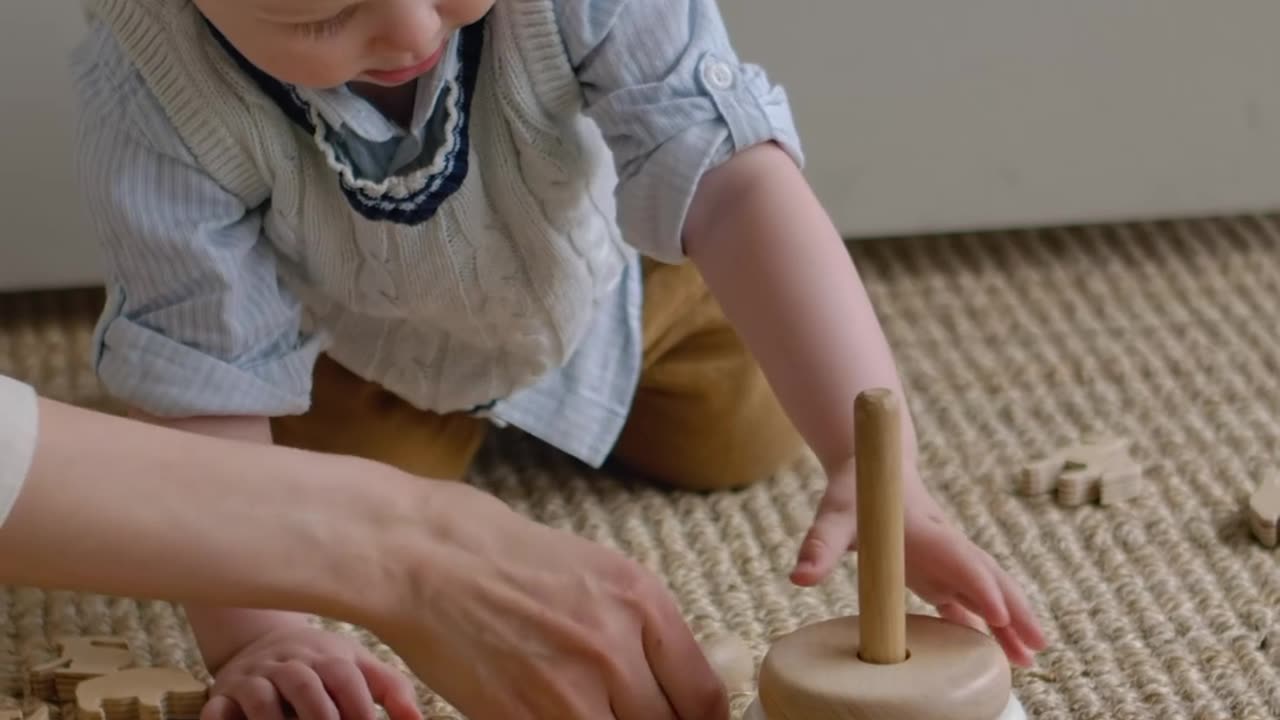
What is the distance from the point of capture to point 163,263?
740 millimetres

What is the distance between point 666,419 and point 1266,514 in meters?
0.29

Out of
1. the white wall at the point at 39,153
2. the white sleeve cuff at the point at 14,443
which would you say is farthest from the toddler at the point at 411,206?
the white wall at the point at 39,153

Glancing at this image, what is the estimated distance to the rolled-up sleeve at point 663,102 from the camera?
71 cm

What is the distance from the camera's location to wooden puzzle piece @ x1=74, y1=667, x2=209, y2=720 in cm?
70

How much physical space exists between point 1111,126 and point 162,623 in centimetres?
63

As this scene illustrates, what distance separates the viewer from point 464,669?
58 centimetres

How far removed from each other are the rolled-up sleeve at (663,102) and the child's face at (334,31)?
0.07 meters

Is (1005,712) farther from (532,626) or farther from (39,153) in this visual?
(39,153)

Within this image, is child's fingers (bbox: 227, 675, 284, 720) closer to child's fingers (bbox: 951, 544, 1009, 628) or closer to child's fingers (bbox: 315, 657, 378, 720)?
child's fingers (bbox: 315, 657, 378, 720)

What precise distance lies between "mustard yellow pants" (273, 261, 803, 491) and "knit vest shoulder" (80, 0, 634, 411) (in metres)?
0.06

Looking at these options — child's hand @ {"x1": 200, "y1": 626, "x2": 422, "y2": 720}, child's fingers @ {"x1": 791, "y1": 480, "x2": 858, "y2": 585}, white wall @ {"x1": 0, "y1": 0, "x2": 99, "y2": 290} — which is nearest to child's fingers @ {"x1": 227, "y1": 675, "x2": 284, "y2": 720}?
child's hand @ {"x1": 200, "y1": 626, "x2": 422, "y2": 720}

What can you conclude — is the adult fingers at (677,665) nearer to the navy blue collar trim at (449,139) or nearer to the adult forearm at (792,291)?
the adult forearm at (792,291)

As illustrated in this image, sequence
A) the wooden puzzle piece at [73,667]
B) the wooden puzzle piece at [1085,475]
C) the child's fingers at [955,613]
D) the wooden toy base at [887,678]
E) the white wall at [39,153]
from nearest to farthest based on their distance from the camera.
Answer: the wooden toy base at [887,678]
the child's fingers at [955,613]
the wooden puzzle piece at [73,667]
the wooden puzzle piece at [1085,475]
the white wall at [39,153]

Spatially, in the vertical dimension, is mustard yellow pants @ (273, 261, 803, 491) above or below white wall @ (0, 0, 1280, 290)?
below
